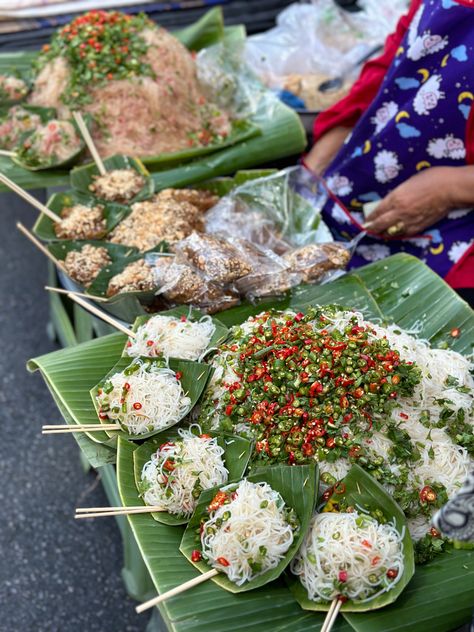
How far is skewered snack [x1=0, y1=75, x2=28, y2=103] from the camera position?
3615 mm

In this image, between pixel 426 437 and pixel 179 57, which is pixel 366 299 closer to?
pixel 426 437

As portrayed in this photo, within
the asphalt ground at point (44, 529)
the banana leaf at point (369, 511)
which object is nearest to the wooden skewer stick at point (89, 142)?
the asphalt ground at point (44, 529)

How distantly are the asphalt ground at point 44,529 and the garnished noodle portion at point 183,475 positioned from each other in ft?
4.64

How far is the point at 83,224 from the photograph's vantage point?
2861 mm

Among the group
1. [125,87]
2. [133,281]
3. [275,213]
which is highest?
[125,87]

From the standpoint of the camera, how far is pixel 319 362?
6.29 ft

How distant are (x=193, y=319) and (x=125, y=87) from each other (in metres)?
1.67

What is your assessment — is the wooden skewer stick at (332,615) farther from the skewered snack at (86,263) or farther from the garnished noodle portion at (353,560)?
the skewered snack at (86,263)

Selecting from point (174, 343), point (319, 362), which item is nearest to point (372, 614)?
point (319, 362)

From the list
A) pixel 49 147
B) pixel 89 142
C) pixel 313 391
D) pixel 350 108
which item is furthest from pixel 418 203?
pixel 49 147

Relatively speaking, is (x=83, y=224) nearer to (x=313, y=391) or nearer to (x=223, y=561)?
Result: (x=313, y=391)

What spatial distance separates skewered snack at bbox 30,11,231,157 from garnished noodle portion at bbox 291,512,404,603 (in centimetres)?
237

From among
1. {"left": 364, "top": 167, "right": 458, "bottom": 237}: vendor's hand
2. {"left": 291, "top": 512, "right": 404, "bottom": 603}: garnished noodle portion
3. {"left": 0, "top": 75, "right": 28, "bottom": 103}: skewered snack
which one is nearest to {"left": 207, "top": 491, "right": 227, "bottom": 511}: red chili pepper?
{"left": 291, "top": 512, "right": 404, "bottom": 603}: garnished noodle portion

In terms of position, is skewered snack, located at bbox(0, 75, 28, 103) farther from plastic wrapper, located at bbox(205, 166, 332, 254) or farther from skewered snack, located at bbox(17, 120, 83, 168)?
plastic wrapper, located at bbox(205, 166, 332, 254)
